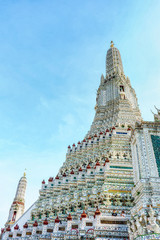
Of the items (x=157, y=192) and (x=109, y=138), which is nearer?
(x=157, y=192)

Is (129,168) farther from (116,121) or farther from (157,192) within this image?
(116,121)

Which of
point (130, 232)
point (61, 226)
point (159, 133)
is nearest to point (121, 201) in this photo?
point (130, 232)

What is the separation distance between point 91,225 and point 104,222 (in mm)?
1052

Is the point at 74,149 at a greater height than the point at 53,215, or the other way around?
the point at 74,149

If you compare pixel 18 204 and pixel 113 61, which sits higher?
pixel 113 61

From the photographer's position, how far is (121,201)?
19.4m

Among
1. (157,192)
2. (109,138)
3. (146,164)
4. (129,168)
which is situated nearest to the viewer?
(157,192)

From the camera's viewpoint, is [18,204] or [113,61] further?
[113,61]

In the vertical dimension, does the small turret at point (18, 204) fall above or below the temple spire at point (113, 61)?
below

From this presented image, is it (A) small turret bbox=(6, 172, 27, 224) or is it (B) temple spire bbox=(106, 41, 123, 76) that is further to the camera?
(B) temple spire bbox=(106, 41, 123, 76)

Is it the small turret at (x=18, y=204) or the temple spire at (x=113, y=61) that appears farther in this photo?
the temple spire at (x=113, y=61)

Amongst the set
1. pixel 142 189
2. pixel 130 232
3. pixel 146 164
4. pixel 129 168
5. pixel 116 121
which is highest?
pixel 116 121

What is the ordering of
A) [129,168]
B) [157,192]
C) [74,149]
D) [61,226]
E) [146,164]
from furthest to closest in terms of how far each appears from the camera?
[74,149] → [129,168] → [61,226] → [146,164] → [157,192]

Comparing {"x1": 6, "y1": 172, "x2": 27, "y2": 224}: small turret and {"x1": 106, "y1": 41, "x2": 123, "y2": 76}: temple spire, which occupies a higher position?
{"x1": 106, "y1": 41, "x2": 123, "y2": 76}: temple spire
